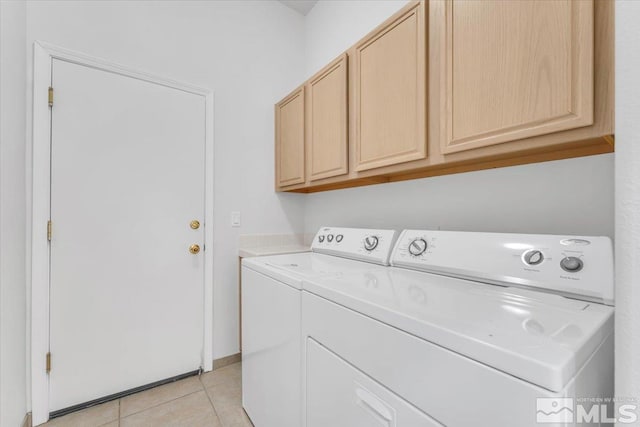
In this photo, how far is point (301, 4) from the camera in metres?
2.40

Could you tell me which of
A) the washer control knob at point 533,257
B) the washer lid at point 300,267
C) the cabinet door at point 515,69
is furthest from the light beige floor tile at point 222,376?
the cabinet door at point 515,69

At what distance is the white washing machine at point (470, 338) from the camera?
1.59 feet

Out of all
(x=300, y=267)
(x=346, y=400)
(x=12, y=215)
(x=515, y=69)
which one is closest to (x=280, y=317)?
(x=300, y=267)

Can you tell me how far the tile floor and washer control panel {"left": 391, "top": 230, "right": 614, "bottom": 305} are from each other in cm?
137

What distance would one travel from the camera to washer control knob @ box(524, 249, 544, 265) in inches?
34.8

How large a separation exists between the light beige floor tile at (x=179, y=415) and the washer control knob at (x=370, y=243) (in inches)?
49.8

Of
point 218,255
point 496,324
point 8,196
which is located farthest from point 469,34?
point 8,196

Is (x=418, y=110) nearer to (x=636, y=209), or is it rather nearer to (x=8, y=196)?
(x=636, y=209)

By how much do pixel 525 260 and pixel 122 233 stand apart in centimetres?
210

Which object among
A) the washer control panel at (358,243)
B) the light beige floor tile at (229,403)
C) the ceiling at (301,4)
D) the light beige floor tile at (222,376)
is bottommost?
the light beige floor tile at (222,376)

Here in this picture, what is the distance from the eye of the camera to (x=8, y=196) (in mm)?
1254

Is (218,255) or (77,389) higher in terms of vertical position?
(218,255)

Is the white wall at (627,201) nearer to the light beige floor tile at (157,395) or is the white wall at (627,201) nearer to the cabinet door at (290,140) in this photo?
the cabinet door at (290,140)

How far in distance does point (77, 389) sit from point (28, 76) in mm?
1782
